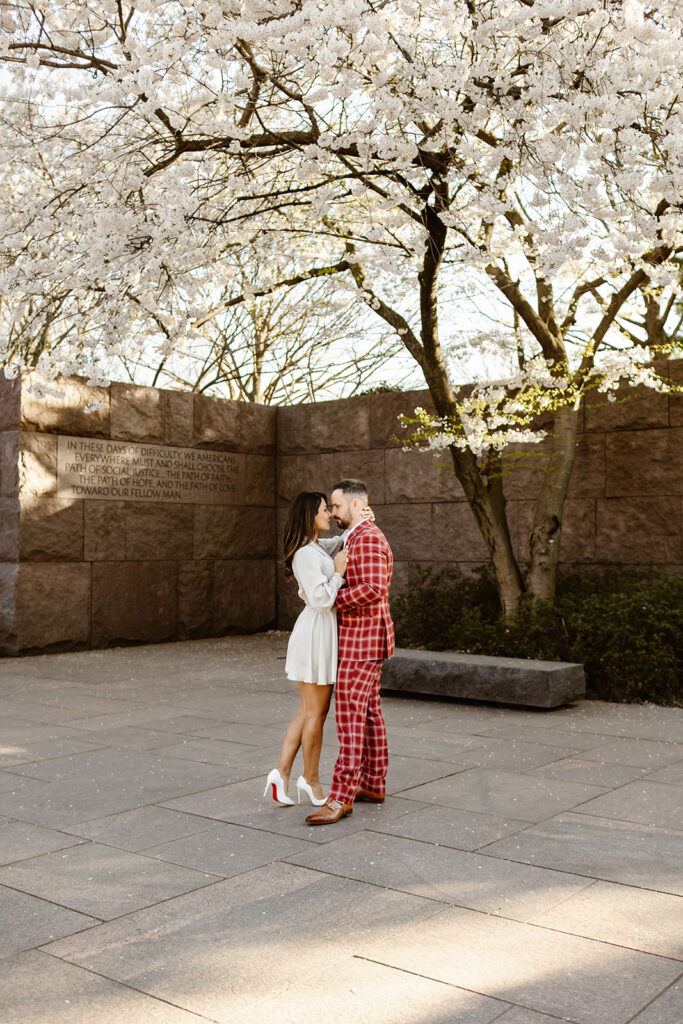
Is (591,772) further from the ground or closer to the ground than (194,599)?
closer to the ground

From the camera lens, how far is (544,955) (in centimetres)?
332

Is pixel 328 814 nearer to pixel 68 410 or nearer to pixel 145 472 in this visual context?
pixel 68 410

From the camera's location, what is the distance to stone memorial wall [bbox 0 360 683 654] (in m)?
11.3

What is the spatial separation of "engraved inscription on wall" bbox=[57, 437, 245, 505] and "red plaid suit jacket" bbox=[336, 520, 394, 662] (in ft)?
25.6

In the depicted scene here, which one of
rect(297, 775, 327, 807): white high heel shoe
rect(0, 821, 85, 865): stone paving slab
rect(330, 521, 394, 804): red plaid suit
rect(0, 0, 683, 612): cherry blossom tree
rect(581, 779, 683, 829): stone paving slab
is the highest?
rect(0, 0, 683, 612): cherry blossom tree

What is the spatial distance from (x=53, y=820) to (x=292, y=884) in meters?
1.58

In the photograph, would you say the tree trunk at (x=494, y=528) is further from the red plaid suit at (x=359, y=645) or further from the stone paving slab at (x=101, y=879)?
the stone paving slab at (x=101, y=879)

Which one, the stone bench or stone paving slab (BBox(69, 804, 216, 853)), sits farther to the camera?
the stone bench

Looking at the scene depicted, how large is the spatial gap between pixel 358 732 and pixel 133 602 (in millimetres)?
8330

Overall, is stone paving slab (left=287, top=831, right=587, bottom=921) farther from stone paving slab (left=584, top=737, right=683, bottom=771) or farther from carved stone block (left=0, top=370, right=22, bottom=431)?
carved stone block (left=0, top=370, right=22, bottom=431)

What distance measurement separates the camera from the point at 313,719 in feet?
16.6

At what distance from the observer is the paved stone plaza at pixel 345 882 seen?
3033mm

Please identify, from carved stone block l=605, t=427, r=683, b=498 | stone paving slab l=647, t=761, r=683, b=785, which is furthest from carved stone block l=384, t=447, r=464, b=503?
stone paving slab l=647, t=761, r=683, b=785

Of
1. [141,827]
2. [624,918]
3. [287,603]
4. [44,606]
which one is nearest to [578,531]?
[287,603]
